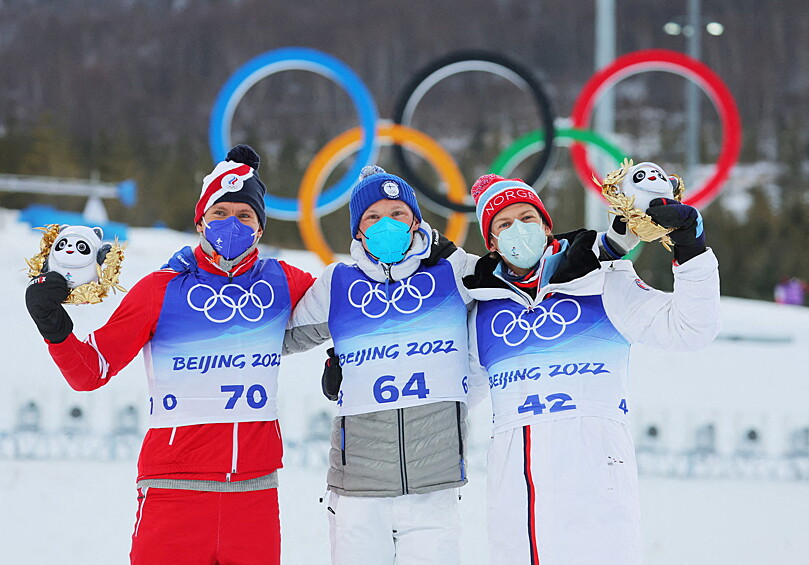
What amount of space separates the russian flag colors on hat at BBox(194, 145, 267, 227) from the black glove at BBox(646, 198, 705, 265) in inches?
46.8

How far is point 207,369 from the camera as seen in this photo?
2596mm

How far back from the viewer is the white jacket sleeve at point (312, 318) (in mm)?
2699

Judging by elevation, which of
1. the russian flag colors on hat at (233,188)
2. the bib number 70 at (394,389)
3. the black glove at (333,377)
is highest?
the russian flag colors on hat at (233,188)

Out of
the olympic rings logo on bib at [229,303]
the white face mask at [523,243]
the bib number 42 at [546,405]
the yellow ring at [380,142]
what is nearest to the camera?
the bib number 42 at [546,405]

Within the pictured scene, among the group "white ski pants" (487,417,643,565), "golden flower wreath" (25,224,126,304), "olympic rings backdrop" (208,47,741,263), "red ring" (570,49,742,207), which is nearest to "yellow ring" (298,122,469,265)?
"olympic rings backdrop" (208,47,741,263)

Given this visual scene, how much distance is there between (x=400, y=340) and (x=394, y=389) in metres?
0.15

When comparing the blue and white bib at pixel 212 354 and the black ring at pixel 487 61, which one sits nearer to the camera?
the blue and white bib at pixel 212 354

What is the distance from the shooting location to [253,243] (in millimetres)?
2678

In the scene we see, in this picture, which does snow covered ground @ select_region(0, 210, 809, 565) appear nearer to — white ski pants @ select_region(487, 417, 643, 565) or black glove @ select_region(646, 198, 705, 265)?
white ski pants @ select_region(487, 417, 643, 565)

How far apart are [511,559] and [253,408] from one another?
86 centimetres

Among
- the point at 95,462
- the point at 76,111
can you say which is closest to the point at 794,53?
the point at 76,111

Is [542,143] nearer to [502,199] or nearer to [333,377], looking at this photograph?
[502,199]

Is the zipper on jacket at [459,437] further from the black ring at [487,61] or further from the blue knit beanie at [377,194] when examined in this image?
the black ring at [487,61]

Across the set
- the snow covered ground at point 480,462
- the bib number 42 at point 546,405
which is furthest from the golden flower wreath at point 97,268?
the snow covered ground at point 480,462
